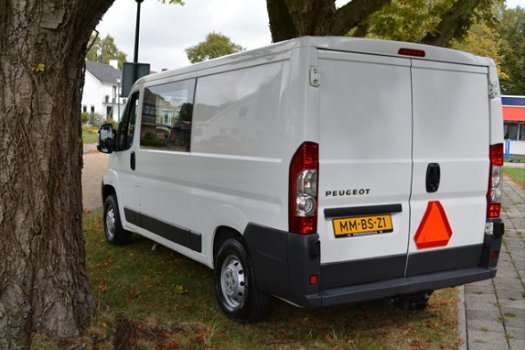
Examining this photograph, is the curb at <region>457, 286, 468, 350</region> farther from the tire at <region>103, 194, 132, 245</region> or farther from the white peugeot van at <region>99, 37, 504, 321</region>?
the tire at <region>103, 194, 132, 245</region>

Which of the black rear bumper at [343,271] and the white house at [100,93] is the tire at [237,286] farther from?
the white house at [100,93]

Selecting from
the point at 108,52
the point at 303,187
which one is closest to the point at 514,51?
the point at 303,187

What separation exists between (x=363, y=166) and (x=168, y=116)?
2622 millimetres

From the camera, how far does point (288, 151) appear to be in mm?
4254

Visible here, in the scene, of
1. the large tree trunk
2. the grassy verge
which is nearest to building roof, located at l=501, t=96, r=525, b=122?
the grassy verge

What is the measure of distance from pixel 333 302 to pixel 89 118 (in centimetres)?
6728

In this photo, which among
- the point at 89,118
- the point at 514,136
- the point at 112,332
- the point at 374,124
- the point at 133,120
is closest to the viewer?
the point at 112,332

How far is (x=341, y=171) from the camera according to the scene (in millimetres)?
4371

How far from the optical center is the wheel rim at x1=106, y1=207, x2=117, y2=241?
8.05 metres

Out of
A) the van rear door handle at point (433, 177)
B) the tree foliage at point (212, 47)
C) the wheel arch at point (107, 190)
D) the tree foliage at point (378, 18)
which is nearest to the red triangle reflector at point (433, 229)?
the van rear door handle at point (433, 177)

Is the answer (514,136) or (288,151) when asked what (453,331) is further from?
(514,136)

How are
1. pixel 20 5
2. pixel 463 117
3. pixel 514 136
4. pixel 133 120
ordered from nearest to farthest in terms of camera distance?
pixel 20 5
pixel 463 117
pixel 133 120
pixel 514 136

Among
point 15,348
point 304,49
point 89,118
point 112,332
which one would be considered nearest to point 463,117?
point 304,49

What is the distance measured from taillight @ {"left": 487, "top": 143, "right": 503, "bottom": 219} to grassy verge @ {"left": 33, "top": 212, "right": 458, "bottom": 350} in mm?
1046
